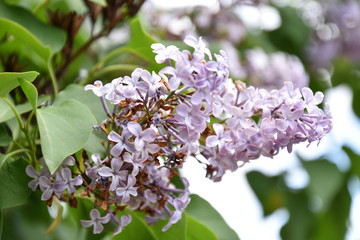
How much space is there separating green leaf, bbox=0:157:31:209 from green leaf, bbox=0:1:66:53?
303 millimetres

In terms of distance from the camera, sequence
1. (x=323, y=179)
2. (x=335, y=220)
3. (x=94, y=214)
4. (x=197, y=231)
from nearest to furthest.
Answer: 1. (x=94, y=214)
2. (x=197, y=231)
3. (x=323, y=179)
4. (x=335, y=220)

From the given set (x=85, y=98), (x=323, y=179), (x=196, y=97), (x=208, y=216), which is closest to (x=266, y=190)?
(x=323, y=179)

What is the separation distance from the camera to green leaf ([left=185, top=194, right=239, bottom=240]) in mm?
994

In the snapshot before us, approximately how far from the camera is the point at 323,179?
187cm

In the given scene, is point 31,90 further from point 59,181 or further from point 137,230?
point 137,230

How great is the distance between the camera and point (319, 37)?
2150mm

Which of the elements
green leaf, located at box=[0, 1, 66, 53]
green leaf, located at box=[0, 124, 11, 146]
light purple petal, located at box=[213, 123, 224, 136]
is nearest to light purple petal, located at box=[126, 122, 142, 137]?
light purple petal, located at box=[213, 123, 224, 136]

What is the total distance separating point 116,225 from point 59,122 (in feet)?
0.72

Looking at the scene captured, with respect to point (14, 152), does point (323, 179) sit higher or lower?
lower

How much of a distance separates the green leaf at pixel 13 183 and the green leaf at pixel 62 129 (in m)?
0.09

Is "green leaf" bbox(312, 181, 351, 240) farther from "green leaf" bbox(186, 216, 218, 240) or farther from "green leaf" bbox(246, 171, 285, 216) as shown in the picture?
"green leaf" bbox(186, 216, 218, 240)

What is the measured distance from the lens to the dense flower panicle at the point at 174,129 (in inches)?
29.3

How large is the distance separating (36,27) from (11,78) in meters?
0.33

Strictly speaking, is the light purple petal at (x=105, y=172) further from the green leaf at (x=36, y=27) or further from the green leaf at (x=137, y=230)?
the green leaf at (x=36, y=27)
